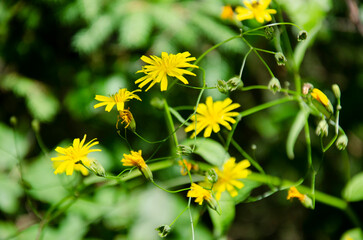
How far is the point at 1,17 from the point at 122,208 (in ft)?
3.27

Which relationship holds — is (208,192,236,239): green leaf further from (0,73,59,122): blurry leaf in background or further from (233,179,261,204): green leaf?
(0,73,59,122): blurry leaf in background

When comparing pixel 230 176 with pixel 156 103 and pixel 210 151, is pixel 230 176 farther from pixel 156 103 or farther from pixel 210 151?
pixel 156 103

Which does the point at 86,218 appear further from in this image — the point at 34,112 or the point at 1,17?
the point at 1,17

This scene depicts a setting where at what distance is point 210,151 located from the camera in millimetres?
1024

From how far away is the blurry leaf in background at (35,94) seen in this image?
147 cm

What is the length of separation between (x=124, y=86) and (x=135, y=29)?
248 mm

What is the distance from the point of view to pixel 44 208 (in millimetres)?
1454

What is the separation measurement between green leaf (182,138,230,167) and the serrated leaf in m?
0.47

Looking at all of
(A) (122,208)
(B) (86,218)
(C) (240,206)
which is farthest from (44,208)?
(C) (240,206)

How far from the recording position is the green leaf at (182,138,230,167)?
3.26ft

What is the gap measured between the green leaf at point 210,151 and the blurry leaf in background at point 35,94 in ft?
2.48

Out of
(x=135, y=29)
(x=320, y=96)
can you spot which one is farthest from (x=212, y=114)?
(x=135, y=29)

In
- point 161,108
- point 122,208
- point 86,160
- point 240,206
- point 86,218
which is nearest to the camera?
point 86,160

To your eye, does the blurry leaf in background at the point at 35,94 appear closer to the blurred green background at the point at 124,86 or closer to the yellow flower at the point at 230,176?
the blurred green background at the point at 124,86
